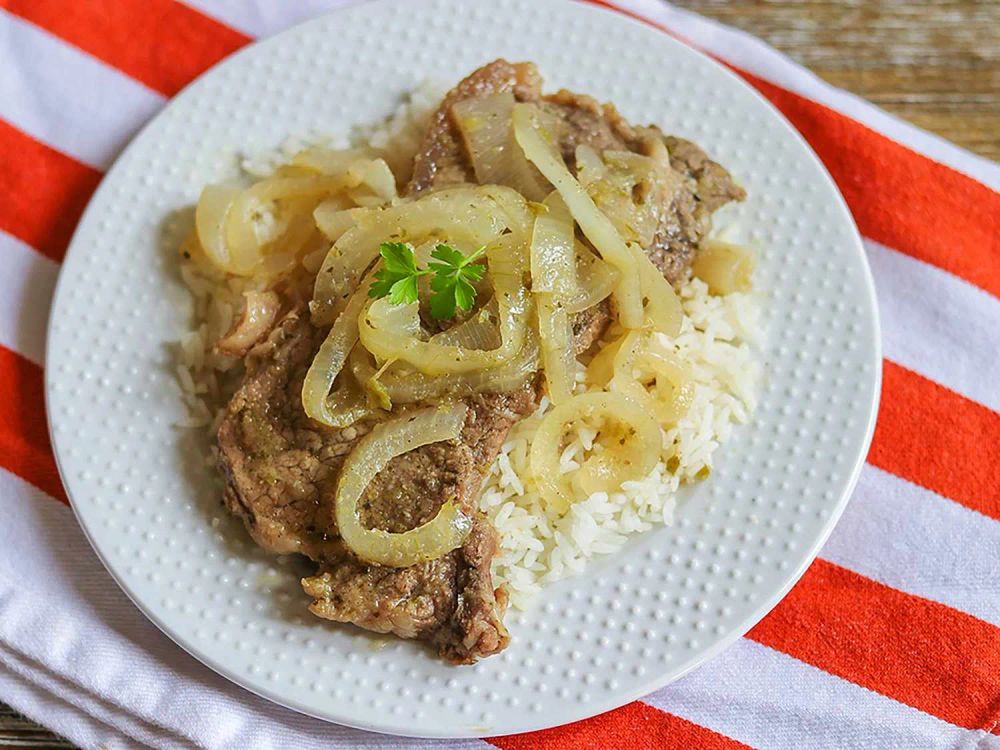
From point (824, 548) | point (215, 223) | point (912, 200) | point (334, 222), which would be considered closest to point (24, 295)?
point (215, 223)

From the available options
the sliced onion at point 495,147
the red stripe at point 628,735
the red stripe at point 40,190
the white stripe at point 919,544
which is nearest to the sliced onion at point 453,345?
the sliced onion at point 495,147

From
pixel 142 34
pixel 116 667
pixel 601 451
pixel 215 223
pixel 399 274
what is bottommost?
pixel 116 667

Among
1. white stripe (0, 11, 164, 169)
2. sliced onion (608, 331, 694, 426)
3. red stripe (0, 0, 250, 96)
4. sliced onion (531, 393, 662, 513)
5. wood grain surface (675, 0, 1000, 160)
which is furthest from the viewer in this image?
wood grain surface (675, 0, 1000, 160)

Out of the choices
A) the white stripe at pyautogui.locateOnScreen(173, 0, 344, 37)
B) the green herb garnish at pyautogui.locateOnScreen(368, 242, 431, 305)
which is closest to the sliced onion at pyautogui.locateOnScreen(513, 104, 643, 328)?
the green herb garnish at pyautogui.locateOnScreen(368, 242, 431, 305)

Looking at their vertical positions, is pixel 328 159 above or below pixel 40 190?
above

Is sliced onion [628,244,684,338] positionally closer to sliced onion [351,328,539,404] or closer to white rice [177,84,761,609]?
white rice [177,84,761,609]

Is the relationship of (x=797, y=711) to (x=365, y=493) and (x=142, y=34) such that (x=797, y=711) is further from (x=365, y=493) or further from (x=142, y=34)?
(x=142, y=34)
